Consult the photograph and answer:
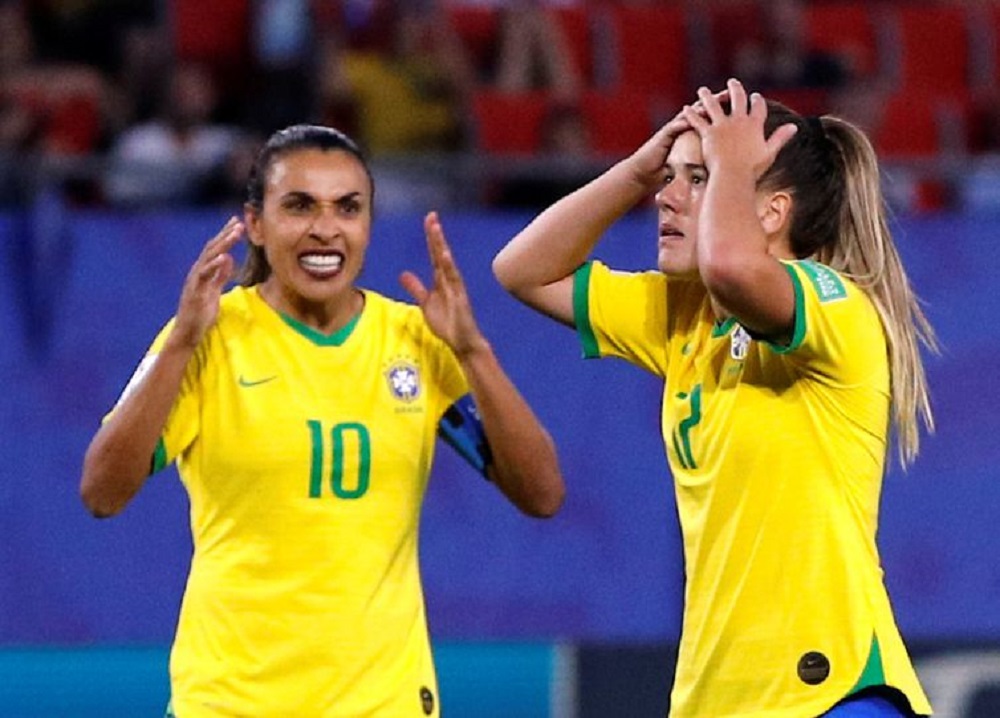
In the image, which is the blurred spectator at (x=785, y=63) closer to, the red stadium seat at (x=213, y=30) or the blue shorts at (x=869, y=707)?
the red stadium seat at (x=213, y=30)

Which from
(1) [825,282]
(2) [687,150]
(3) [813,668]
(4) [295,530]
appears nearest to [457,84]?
(4) [295,530]

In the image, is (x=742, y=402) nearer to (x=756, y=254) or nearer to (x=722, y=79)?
(x=756, y=254)

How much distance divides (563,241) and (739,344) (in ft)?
2.11

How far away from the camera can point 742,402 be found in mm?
4184

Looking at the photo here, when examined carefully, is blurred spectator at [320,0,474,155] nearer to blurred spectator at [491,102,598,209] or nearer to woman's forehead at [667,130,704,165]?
blurred spectator at [491,102,598,209]

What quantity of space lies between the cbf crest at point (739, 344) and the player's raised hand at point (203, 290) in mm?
1119

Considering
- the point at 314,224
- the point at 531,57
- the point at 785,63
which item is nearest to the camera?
the point at 314,224

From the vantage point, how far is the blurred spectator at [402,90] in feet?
29.9

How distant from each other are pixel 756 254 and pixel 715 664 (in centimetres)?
78

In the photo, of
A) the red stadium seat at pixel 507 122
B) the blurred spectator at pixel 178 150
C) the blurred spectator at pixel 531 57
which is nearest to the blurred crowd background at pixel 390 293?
the blurred spectator at pixel 178 150

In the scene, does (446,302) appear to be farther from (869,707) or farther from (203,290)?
(869,707)

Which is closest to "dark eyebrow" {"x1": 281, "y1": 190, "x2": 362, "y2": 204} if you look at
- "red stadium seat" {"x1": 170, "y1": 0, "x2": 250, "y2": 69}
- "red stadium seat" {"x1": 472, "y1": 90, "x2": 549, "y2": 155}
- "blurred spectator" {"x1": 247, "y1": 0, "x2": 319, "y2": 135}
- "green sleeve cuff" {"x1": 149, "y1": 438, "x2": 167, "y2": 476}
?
"green sleeve cuff" {"x1": 149, "y1": 438, "x2": 167, "y2": 476}

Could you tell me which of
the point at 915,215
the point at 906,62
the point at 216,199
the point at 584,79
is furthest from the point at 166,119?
the point at 906,62

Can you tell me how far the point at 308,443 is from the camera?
484cm
